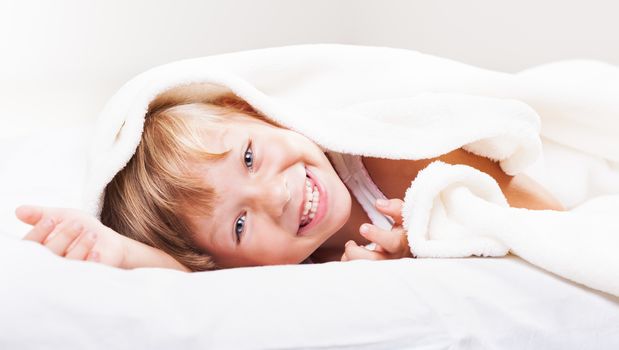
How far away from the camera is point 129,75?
1.91 meters

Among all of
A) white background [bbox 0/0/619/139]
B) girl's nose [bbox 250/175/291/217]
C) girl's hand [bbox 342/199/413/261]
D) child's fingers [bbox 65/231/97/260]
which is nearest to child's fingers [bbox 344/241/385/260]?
girl's hand [bbox 342/199/413/261]

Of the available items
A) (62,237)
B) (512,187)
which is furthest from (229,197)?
(512,187)

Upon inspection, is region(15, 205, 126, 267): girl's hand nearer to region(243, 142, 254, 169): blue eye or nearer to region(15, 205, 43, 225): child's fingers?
region(15, 205, 43, 225): child's fingers

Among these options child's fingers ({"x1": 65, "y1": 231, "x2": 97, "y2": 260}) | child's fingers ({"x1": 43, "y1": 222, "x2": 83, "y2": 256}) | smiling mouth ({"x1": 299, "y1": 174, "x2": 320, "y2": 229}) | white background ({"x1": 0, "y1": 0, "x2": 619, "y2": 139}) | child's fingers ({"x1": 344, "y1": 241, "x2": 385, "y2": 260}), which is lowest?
child's fingers ({"x1": 344, "y1": 241, "x2": 385, "y2": 260})

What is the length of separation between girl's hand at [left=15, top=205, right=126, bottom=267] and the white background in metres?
0.87

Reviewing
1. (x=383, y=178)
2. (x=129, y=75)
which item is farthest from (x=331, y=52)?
(x=129, y=75)

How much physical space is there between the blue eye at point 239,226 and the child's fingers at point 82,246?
0.75ft

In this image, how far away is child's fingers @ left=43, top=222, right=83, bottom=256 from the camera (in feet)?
2.60

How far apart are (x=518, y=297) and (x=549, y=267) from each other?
0.05 m

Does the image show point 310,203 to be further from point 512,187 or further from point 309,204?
point 512,187

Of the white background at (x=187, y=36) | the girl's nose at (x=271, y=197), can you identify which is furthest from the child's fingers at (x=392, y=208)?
the white background at (x=187, y=36)

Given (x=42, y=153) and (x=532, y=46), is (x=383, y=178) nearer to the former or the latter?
(x=42, y=153)

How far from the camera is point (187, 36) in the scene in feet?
6.43

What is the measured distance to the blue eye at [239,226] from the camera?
1.04m
